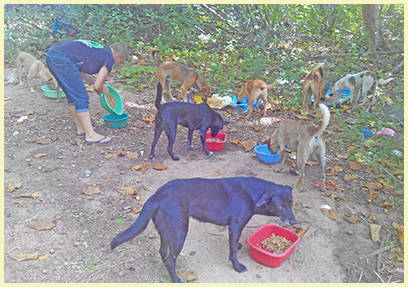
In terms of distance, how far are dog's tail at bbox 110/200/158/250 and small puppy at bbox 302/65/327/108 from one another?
5972mm

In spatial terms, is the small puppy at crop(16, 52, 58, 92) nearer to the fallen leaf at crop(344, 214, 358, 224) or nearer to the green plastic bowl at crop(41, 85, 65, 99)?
the green plastic bowl at crop(41, 85, 65, 99)

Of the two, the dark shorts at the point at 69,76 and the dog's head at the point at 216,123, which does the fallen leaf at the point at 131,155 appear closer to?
the dark shorts at the point at 69,76

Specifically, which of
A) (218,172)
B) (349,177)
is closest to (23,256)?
(218,172)

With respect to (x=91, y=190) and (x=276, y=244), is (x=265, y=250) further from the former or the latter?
(x=91, y=190)

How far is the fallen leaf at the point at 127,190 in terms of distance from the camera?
4553mm

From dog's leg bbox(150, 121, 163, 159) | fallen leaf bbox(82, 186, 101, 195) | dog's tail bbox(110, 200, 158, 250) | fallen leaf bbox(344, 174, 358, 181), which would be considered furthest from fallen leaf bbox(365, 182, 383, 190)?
fallen leaf bbox(82, 186, 101, 195)

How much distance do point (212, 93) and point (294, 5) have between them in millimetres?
5617

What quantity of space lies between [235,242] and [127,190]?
196 cm

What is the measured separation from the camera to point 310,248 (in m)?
3.72

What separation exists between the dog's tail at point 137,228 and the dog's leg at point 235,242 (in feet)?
2.71

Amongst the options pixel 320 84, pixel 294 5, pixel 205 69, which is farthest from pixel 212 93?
pixel 294 5

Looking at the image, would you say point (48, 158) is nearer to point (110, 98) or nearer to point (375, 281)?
point (110, 98)

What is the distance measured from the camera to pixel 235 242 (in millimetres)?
3279

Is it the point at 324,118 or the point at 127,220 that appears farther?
the point at 324,118
